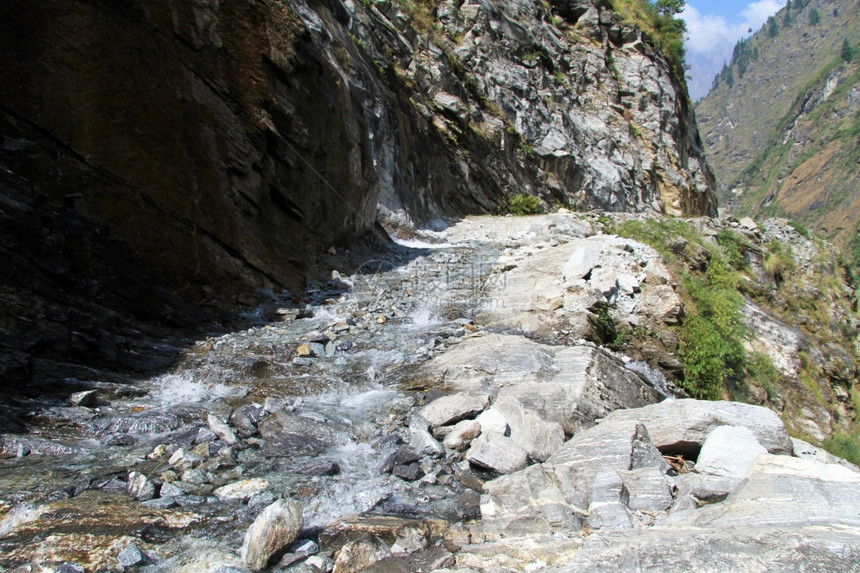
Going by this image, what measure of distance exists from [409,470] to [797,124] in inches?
6542

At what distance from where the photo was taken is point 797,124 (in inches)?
5187

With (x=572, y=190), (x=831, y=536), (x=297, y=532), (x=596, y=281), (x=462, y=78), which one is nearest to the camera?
(x=831, y=536)

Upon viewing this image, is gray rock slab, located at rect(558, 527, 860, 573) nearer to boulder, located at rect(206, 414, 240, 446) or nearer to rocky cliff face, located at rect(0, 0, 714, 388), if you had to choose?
boulder, located at rect(206, 414, 240, 446)

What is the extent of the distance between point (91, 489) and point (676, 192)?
31.7 metres

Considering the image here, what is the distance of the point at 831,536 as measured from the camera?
7.38 feet

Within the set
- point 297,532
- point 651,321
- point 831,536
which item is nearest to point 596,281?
point 651,321

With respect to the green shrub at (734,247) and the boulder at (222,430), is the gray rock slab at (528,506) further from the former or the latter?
the green shrub at (734,247)

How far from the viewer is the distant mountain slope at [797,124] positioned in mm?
101125

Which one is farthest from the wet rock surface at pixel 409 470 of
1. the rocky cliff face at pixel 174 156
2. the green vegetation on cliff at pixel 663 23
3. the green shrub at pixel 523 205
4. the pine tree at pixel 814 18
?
the pine tree at pixel 814 18

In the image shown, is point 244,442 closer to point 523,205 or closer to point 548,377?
point 548,377

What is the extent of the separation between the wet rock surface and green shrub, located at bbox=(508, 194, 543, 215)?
1571 cm

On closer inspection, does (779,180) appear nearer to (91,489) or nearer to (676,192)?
(676,192)

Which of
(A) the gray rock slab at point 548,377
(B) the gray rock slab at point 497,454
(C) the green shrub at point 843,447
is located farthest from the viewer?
(C) the green shrub at point 843,447

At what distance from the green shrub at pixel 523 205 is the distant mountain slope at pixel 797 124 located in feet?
244
